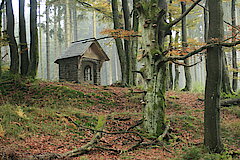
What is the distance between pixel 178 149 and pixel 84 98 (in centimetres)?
688

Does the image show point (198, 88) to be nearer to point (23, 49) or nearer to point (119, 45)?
point (119, 45)

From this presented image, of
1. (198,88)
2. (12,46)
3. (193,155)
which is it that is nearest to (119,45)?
(12,46)

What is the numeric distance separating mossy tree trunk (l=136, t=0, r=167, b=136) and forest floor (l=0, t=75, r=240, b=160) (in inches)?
19.6

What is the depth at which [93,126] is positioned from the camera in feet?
25.3

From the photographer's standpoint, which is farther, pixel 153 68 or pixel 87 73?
pixel 87 73

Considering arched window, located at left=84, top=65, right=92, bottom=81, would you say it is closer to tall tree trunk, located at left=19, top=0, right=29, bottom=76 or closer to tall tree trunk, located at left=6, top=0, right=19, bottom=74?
tall tree trunk, located at left=19, top=0, right=29, bottom=76

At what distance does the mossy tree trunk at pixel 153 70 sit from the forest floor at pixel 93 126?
498 mm

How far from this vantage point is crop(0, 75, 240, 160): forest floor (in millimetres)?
5137

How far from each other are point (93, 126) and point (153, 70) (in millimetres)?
2934

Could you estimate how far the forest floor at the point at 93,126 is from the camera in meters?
5.14

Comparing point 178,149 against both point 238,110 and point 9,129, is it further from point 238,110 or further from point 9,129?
point 238,110

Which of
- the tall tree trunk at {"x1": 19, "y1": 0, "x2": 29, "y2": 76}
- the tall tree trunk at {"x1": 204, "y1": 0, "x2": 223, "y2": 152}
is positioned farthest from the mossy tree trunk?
the tall tree trunk at {"x1": 19, "y1": 0, "x2": 29, "y2": 76}

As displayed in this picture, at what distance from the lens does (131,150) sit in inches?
218

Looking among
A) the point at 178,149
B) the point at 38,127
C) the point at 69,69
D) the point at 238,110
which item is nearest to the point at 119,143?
the point at 178,149
